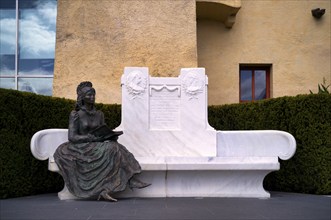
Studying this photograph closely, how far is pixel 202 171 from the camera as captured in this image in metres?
6.80

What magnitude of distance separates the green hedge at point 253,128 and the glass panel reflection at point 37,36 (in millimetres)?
5074

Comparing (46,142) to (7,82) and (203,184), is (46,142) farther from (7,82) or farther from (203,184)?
(7,82)

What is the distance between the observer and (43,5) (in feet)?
42.4

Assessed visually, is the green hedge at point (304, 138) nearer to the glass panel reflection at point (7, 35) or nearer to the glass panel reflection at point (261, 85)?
the glass panel reflection at point (261, 85)

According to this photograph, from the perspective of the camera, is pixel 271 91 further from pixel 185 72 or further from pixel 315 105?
pixel 185 72

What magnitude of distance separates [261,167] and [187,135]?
1.37m

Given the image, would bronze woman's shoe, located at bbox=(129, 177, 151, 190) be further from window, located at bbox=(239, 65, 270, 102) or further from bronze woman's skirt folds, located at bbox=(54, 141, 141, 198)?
window, located at bbox=(239, 65, 270, 102)

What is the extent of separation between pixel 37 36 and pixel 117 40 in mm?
3779

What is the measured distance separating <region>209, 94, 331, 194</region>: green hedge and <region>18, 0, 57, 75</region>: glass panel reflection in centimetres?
718

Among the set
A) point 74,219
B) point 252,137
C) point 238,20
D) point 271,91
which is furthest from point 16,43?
point 74,219

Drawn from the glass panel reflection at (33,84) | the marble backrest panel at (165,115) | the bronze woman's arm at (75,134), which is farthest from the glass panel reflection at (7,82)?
the bronze woman's arm at (75,134)


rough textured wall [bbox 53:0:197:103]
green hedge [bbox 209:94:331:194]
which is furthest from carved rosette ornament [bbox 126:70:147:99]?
rough textured wall [bbox 53:0:197:103]

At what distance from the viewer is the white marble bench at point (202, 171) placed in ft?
21.7

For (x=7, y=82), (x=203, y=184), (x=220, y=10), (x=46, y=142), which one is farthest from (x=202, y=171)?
(x=7, y=82)
